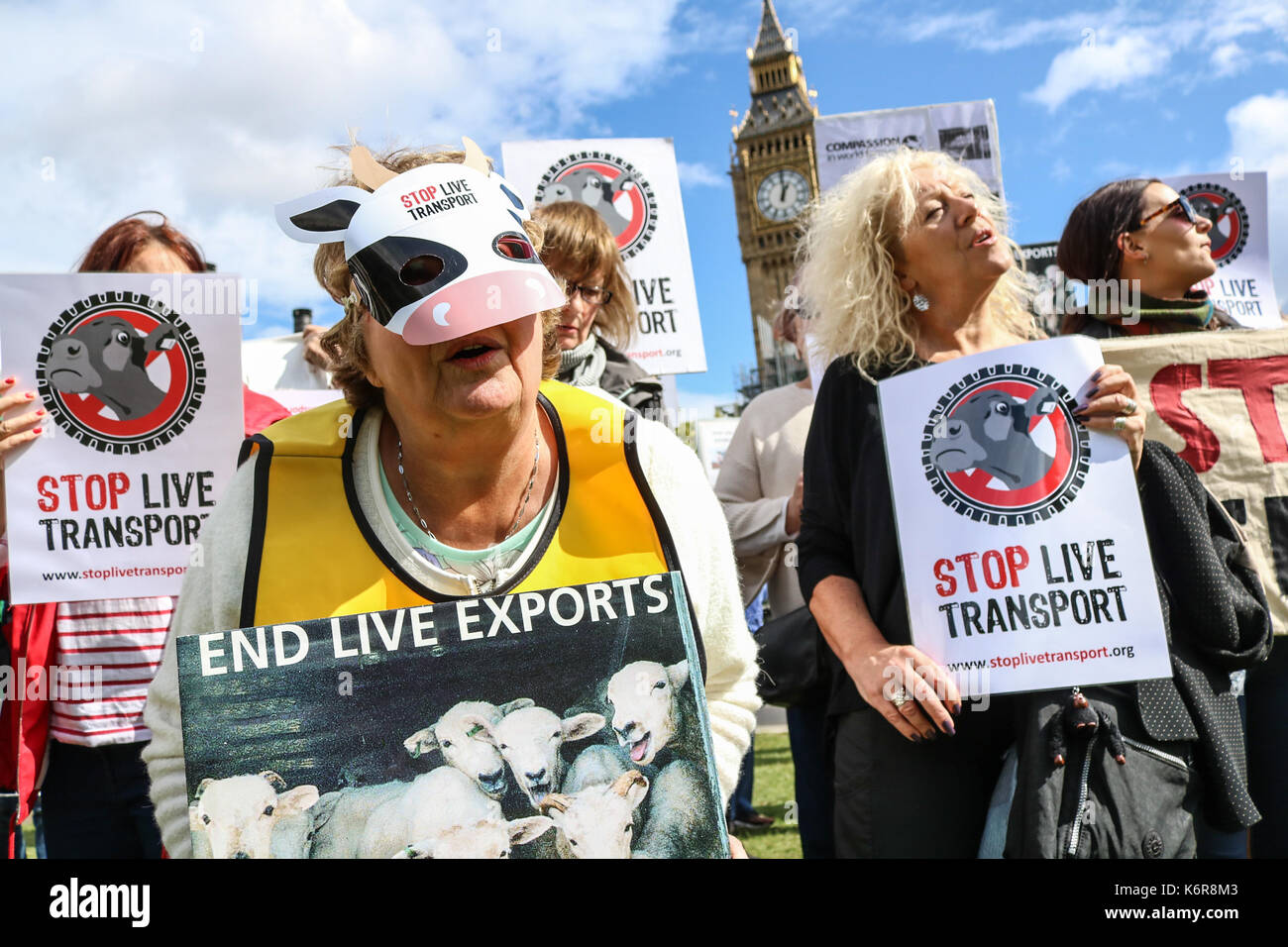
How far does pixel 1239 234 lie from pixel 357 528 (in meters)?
4.47

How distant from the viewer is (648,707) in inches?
70.4

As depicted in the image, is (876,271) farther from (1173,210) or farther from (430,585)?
(430,585)

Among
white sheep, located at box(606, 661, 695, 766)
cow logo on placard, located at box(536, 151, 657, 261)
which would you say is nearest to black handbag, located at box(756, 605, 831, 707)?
white sheep, located at box(606, 661, 695, 766)

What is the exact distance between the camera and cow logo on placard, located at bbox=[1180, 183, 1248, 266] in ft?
15.8

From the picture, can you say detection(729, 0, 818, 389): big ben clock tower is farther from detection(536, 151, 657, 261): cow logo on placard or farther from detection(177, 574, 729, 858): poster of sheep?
detection(177, 574, 729, 858): poster of sheep

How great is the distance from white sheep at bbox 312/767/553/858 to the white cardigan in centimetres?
36

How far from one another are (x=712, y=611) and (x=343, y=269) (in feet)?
3.26

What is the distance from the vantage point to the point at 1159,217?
338cm

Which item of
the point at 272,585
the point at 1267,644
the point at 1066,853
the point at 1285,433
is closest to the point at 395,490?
the point at 272,585

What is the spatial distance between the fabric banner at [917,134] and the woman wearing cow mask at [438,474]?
3919mm

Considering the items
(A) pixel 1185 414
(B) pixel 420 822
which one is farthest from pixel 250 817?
(A) pixel 1185 414

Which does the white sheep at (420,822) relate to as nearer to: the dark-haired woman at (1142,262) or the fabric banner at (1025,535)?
the fabric banner at (1025,535)

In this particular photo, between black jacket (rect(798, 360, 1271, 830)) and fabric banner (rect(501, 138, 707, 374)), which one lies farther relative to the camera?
fabric banner (rect(501, 138, 707, 374))
